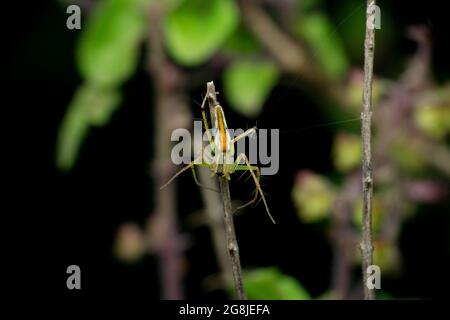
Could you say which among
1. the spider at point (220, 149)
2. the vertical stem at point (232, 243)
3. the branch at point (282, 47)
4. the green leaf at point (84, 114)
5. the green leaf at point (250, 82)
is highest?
the branch at point (282, 47)

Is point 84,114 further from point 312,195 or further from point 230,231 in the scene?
point 230,231

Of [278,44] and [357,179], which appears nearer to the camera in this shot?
[357,179]

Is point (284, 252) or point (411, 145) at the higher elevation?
point (411, 145)

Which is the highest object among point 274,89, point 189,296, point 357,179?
point 274,89

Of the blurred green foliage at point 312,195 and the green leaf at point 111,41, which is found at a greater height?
the green leaf at point 111,41

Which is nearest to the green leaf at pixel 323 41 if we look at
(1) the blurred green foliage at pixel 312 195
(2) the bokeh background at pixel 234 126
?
(2) the bokeh background at pixel 234 126

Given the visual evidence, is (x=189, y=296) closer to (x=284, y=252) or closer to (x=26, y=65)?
(x=284, y=252)

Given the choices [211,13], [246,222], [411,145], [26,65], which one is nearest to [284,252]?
[246,222]

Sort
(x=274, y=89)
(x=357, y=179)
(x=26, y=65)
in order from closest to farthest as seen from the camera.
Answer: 1. (x=357, y=179)
2. (x=274, y=89)
3. (x=26, y=65)

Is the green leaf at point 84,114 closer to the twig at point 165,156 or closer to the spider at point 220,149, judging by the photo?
the twig at point 165,156
